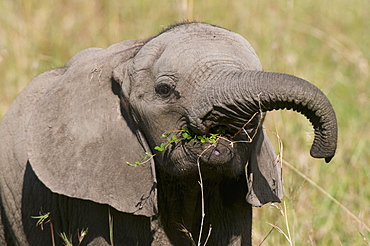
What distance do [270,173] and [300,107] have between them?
0.97 m

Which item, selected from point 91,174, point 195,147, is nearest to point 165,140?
point 195,147

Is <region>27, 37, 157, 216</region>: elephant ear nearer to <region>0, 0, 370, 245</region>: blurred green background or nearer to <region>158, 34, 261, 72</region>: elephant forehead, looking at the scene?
<region>158, 34, 261, 72</region>: elephant forehead

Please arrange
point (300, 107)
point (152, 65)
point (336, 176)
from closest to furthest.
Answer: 1. point (300, 107)
2. point (152, 65)
3. point (336, 176)

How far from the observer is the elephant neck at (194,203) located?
453cm

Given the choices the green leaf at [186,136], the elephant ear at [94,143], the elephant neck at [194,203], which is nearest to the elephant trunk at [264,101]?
the green leaf at [186,136]

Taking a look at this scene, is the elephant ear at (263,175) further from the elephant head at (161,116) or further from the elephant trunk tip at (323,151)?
the elephant trunk tip at (323,151)

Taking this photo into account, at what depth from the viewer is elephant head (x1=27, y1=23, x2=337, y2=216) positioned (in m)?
3.81

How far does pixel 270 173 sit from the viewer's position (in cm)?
462

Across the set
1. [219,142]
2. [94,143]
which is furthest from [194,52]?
[94,143]

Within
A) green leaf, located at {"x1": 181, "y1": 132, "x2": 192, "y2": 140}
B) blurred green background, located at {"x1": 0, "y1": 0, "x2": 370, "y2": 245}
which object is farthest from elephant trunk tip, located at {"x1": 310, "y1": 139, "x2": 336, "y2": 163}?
blurred green background, located at {"x1": 0, "y1": 0, "x2": 370, "y2": 245}

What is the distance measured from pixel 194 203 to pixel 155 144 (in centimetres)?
→ 48

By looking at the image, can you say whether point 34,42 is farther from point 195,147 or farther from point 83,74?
point 195,147

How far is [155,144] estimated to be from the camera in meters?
4.30

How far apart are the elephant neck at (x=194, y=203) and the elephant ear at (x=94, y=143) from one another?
18 cm
